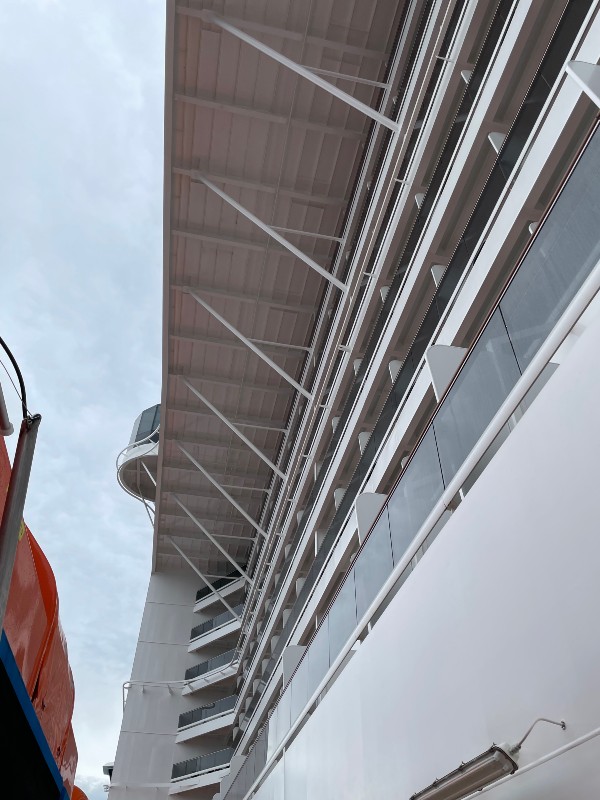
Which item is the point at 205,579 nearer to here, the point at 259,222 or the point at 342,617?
the point at 259,222

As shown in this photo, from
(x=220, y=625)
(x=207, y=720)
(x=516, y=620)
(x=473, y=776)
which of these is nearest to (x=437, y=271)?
(x=516, y=620)

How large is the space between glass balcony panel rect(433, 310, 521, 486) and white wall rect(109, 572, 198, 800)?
29364 mm

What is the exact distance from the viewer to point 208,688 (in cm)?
3250

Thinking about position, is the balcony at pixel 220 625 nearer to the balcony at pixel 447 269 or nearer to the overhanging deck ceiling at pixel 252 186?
the overhanging deck ceiling at pixel 252 186

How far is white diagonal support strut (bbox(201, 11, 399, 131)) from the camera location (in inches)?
453

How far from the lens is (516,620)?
3.92 m

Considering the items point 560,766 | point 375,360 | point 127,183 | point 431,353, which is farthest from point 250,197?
point 127,183

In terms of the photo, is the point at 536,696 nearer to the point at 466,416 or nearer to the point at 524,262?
the point at 466,416

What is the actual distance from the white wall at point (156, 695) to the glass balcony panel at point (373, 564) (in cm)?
2622

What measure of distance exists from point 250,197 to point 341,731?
1295 centimetres

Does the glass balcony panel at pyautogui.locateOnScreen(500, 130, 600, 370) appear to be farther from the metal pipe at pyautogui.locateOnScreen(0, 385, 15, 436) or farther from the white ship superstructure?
the metal pipe at pyautogui.locateOnScreen(0, 385, 15, 436)

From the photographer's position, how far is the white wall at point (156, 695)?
2942 centimetres

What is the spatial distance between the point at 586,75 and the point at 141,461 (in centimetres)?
3078

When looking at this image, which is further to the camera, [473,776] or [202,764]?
[202,764]
